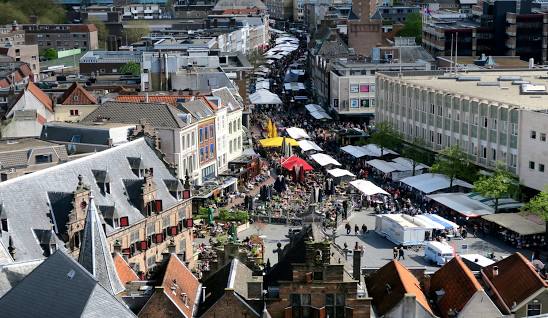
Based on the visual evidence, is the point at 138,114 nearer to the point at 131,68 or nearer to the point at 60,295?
the point at 131,68

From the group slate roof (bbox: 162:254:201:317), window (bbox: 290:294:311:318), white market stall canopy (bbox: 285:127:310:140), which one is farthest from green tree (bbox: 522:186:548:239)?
white market stall canopy (bbox: 285:127:310:140)

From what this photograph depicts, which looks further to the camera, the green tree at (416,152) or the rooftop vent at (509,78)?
the rooftop vent at (509,78)

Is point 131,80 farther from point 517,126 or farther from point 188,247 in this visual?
point 188,247

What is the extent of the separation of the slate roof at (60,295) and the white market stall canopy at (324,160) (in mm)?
71468

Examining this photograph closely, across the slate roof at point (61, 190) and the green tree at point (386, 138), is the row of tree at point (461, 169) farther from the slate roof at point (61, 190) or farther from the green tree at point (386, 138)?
the slate roof at point (61, 190)

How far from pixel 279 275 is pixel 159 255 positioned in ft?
75.2

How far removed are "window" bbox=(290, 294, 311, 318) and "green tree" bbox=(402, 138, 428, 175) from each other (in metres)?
64.1

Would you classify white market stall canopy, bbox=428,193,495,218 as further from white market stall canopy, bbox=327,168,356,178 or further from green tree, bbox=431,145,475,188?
white market stall canopy, bbox=327,168,356,178

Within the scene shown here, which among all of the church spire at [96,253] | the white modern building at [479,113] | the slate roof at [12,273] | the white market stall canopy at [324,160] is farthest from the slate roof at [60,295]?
the white market stall canopy at [324,160]

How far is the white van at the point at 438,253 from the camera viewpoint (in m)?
73.1

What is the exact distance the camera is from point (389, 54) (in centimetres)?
16112

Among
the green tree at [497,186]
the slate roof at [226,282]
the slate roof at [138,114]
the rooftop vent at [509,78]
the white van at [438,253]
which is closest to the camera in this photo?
the slate roof at [226,282]

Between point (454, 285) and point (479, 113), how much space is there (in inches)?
2150

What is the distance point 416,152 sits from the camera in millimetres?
111688
